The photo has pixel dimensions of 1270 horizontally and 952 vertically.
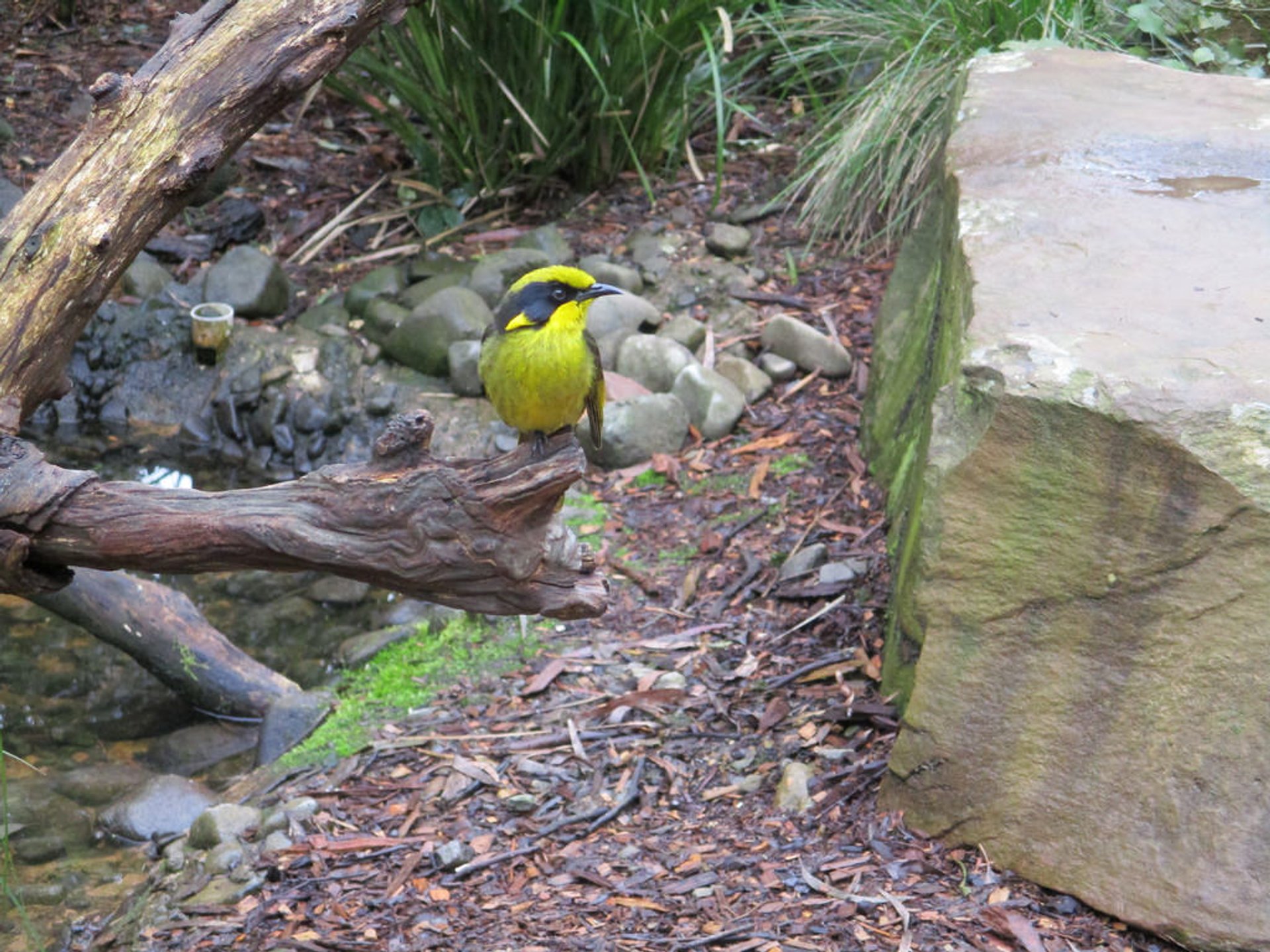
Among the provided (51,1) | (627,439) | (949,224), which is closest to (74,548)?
(949,224)

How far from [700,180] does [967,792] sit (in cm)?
483

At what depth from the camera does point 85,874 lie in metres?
4.20

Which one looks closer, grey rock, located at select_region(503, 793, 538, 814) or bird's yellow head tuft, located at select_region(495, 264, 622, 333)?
bird's yellow head tuft, located at select_region(495, 264, 622, 333)

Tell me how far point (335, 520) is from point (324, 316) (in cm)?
450

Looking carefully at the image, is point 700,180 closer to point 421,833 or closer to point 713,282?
point 713,282

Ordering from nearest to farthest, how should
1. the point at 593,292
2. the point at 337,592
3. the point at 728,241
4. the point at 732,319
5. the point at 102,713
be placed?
the point at 593,292, the point at 102,713, the point at 337,592, the point at 732,319, the point at 728,241

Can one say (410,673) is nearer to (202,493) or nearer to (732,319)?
(202,493)

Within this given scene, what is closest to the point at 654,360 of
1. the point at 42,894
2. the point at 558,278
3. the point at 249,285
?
the point at 249,285

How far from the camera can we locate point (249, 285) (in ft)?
23.0

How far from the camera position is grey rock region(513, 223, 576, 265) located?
6.96 meters

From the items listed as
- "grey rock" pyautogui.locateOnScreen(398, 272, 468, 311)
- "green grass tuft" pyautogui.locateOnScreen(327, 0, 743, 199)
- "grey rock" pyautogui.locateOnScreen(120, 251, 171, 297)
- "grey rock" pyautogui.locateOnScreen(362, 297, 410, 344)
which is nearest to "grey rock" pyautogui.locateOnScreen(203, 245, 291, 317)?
"grey rock" pyautogui.locateOnScreen(120, 251, 171, 297)

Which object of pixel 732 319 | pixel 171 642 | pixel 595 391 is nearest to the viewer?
pixel 595 391

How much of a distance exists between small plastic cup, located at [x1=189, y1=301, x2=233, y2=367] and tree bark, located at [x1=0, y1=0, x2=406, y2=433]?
12.1ft

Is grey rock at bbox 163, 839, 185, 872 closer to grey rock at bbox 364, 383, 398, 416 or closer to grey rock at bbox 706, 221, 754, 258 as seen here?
grey rock at bbox 364, 383, 398, 416
